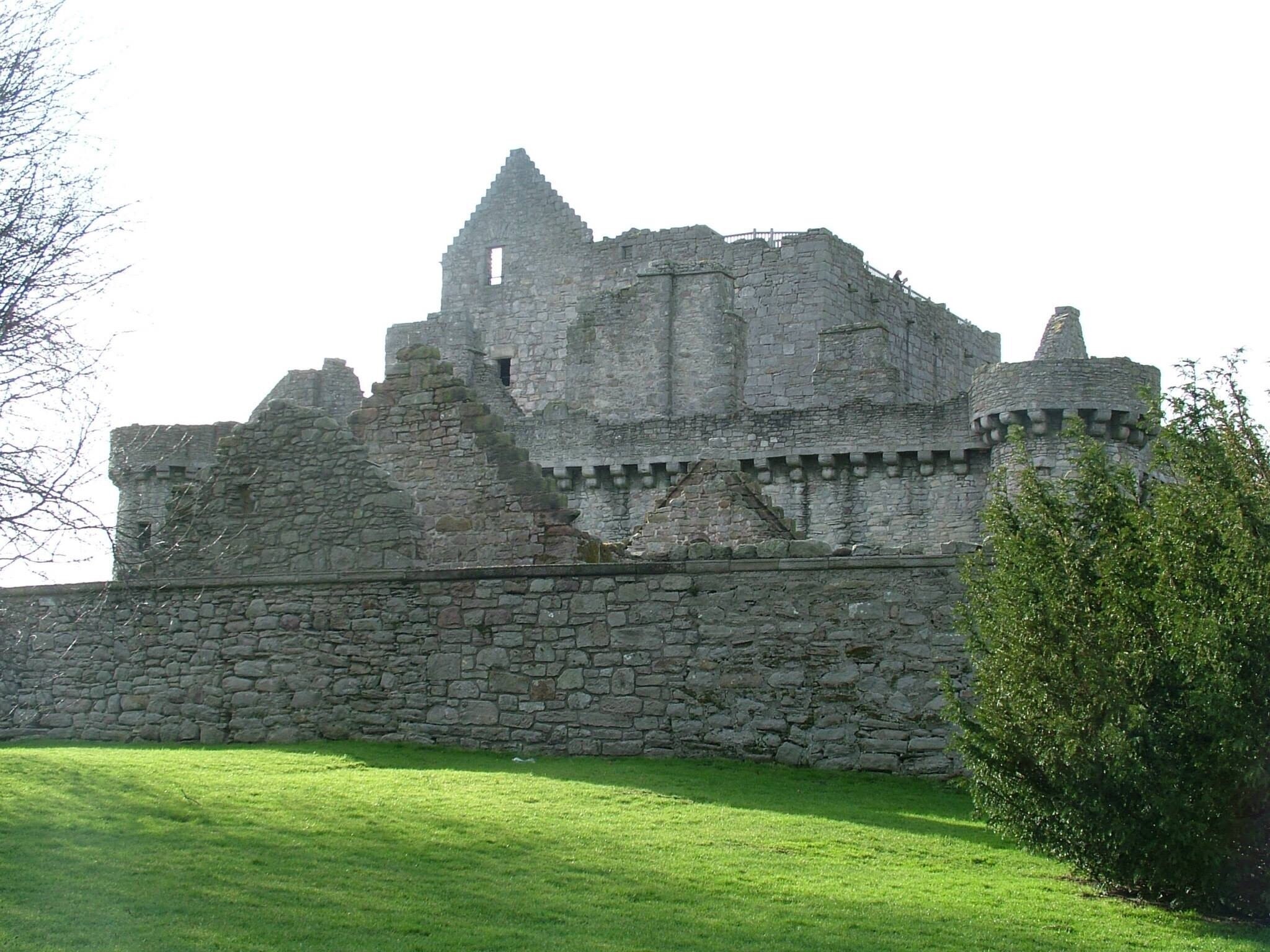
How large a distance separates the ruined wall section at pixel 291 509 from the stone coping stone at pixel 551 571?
315 mm

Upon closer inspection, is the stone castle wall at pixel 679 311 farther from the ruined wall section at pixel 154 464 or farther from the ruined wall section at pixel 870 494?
the ruined wall section at pixel 154 464

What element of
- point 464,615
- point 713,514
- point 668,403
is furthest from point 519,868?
point 668,403

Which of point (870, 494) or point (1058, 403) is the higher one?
point (1058, 403)

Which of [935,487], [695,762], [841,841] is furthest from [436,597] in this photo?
[935,487]

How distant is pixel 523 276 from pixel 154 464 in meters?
15.6

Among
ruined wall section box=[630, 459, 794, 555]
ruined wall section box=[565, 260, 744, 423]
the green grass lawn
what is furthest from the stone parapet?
the green grass lawn

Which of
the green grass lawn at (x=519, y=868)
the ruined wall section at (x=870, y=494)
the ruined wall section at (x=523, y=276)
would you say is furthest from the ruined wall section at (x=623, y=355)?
the green grass lawn at (x=519, y=868)

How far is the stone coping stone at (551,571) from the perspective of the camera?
15.2 m

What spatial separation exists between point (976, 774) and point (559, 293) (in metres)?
37.2

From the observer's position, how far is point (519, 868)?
1058 centimetres

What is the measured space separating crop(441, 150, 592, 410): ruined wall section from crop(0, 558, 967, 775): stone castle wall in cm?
2823

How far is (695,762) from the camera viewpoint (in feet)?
50.2

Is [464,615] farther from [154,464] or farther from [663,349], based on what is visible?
[663,349]

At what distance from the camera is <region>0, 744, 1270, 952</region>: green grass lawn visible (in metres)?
9.20
